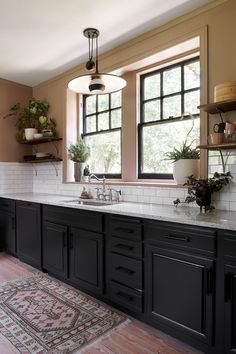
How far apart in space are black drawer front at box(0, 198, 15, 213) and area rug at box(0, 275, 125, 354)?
1134mm

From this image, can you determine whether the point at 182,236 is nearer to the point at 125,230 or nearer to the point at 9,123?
the point at 125,230

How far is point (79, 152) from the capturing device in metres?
3.50

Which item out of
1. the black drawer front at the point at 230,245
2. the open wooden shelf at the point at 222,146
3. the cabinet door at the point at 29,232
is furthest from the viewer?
the cabinet door at the point at 29,232

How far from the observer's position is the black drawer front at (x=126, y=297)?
6.70ft

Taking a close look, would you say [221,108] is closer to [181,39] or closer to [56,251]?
[181,39]

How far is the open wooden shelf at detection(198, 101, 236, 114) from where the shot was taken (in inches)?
76.8

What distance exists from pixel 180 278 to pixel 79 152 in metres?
2.23

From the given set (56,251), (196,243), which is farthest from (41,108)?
(196,243)

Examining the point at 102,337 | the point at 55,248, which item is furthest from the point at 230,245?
the point at 55,248

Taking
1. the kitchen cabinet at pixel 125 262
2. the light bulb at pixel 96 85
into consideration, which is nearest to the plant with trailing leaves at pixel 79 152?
the light bulb at pixel 96 85

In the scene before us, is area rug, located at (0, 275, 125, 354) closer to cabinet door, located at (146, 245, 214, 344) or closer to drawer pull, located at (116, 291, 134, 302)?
drawer pull, located at (116, 291, 134, 302)

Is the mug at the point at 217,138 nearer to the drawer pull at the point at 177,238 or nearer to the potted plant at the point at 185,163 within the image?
the potted plant at the point at 185,163

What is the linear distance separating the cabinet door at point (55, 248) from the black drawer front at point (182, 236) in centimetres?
111

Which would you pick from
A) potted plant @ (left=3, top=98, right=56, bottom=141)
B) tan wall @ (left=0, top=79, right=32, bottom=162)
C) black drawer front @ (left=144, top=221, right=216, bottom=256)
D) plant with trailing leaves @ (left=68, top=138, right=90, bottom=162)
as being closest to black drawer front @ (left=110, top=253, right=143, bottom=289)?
black drawer front @ (left=144, top=221, right=216, bottom=256)
